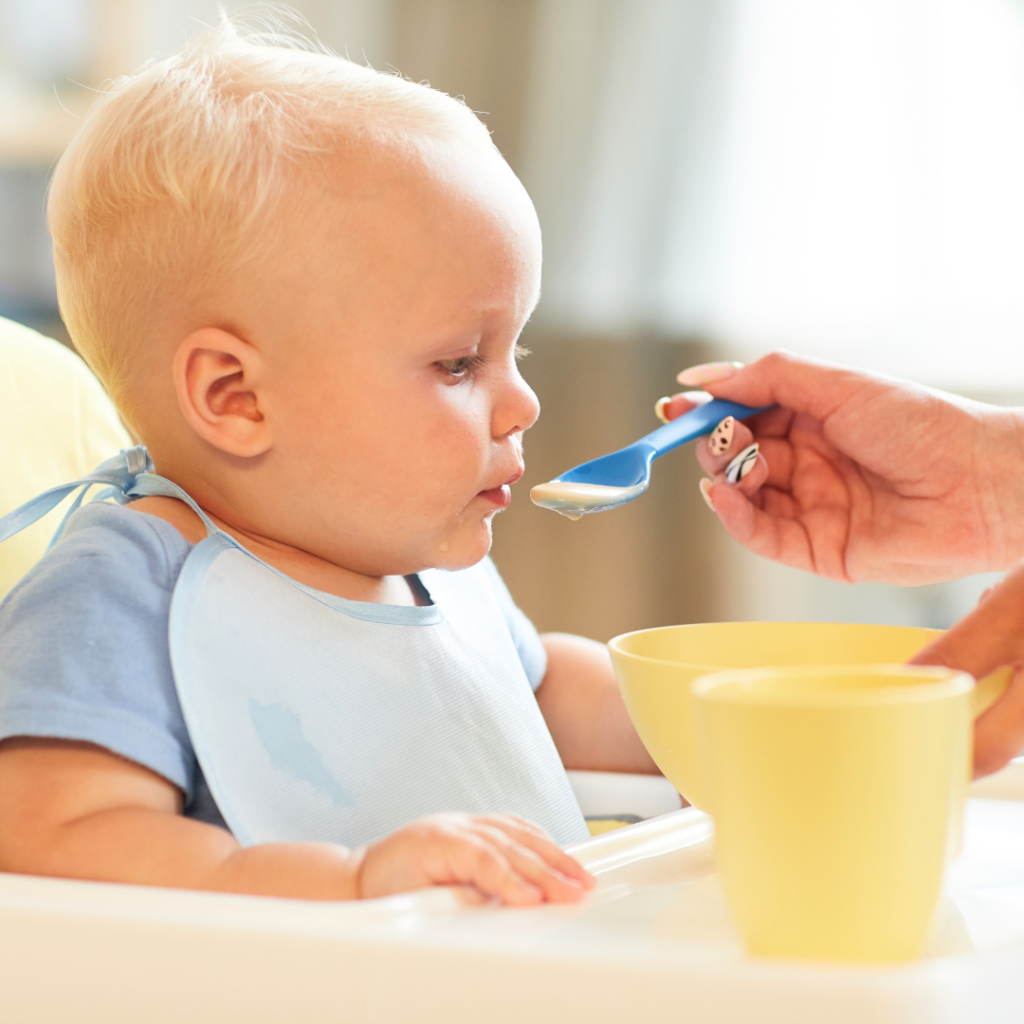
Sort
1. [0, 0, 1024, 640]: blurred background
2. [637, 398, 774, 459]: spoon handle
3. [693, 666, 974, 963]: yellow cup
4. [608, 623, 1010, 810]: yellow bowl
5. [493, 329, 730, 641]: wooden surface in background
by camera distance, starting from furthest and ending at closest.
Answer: [493, 329, 730, 641]: wooden surface in background, [0, 0, 1024, 640]: blurred background, [637, 398, 774, 459]: spoon handle, [608, 623, 1010, 810]: yellow bowl, [693, 666, 974, 963]: yellow cup

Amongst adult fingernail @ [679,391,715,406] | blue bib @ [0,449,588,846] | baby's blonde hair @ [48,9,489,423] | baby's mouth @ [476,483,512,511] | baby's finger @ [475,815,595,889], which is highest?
baby's blonde hair @ [48,9,489,423]

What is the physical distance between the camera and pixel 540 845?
0.54m

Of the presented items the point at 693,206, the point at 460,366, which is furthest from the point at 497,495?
the point at 693,206

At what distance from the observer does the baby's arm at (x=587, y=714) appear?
102 centimetres

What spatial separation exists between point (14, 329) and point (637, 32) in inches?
60.4

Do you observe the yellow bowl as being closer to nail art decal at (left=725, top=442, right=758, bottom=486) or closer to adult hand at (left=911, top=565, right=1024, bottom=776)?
adult hand at (left=911, top=565, right=1024, bottom=776)

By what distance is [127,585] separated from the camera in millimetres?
691

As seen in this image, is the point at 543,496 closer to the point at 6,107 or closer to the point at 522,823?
the point at 522,823

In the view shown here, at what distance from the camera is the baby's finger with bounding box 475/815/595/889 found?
0.53 meters

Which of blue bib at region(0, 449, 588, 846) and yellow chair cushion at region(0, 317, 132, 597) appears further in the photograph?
yellow chair cushion at region(0, 317, 132, 597)

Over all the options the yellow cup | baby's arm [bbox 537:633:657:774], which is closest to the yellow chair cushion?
baby's arm [bbox 537:633:657:774]

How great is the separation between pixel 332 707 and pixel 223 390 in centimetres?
24

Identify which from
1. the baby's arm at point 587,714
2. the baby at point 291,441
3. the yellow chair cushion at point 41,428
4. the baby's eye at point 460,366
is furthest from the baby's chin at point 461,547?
the yellow chair cushion at point 41,428

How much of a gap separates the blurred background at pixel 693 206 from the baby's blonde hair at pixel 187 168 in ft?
4.62
